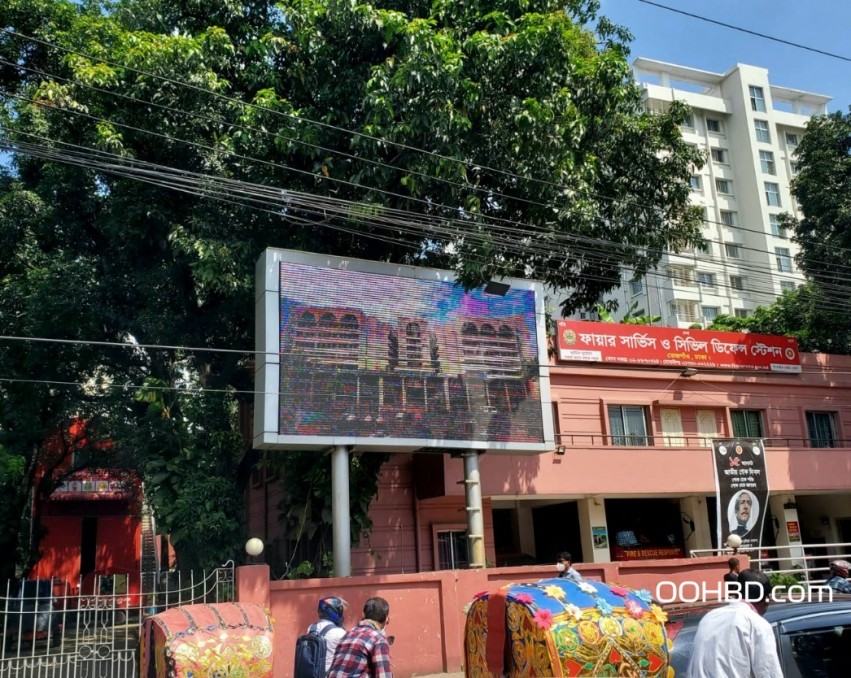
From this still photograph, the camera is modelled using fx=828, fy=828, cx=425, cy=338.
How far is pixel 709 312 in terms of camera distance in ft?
159

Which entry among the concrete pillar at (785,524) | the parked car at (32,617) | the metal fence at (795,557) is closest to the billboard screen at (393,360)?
the parked car at (32,617)

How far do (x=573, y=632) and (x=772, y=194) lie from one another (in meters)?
52.0

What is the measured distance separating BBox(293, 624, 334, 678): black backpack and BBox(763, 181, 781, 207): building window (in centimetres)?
5203

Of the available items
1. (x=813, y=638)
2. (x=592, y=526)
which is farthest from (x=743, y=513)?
(x=813, y=638)

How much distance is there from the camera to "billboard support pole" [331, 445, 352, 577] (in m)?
13.7

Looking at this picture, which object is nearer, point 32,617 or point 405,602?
point 405,602

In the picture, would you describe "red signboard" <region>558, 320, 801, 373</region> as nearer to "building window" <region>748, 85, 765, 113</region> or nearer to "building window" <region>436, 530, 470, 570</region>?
"building window" <region>436, 530, 470, 570</region>

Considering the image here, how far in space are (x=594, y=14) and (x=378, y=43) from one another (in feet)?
17.7

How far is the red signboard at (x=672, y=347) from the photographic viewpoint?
20.7m

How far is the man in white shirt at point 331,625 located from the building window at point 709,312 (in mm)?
44890

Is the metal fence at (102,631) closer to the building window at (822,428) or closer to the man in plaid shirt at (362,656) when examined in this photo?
the man in plaid shirt at (362,656)

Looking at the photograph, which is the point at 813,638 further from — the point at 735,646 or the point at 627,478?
the point at 627,478

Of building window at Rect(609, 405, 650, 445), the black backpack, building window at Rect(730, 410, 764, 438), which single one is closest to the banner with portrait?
building window at Rect(609, 405, 650, 445)

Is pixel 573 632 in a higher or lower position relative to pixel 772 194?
lower
